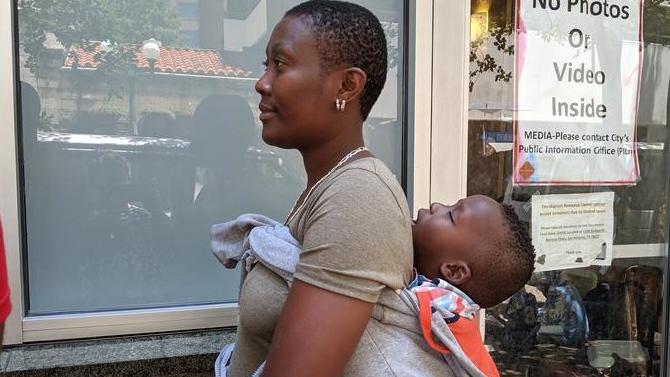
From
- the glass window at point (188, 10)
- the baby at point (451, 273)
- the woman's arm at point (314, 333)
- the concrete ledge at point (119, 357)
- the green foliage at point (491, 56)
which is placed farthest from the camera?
the green foliage at point (491, 56)

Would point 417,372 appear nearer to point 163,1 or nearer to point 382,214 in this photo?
point 382,214

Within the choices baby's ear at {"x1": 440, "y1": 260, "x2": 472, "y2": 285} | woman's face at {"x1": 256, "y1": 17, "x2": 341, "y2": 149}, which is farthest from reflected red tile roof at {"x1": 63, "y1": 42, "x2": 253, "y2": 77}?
baby's ear at {"x1": 440, "y1": 260, "x2": 472, "y2": 285}

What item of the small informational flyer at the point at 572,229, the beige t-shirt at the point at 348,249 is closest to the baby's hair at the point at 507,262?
the beige t-shirt at the point at 348,249

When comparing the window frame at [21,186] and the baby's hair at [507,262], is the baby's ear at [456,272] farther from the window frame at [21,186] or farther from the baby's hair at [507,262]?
the window frame at [21,186]

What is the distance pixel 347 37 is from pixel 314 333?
1.86 feet

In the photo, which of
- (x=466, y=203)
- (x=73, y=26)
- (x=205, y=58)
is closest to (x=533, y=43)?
(x=205, y=58)

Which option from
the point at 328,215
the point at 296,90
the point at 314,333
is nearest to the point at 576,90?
the point at 296,90

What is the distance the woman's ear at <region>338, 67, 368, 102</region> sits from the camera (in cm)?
112

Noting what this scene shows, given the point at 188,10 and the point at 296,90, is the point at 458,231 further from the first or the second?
the point at 188,10

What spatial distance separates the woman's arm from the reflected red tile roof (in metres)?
1.66

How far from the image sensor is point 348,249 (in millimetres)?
947

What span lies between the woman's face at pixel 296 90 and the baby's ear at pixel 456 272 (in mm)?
356

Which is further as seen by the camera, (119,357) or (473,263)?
(119,357)

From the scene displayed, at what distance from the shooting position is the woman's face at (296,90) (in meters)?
1.10
